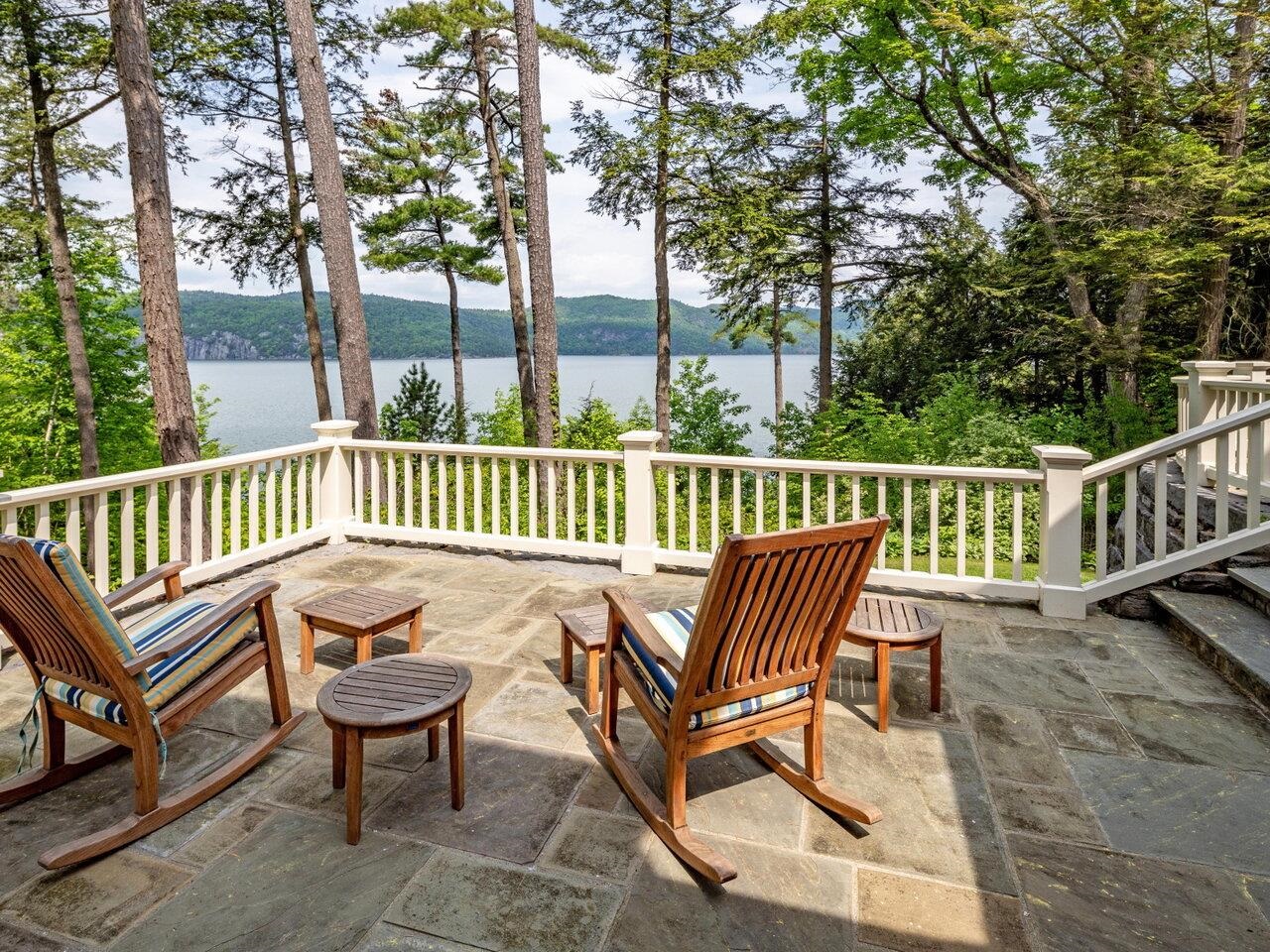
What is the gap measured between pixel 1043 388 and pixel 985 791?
1242cm

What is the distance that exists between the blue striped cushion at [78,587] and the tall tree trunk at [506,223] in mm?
11455

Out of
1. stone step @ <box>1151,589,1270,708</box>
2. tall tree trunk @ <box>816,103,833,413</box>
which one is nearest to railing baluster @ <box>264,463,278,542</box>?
stone step @ <box>1151,589,1270,708</box>

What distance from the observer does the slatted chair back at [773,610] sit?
1803 mm

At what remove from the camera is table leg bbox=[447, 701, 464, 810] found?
2135 millimetres

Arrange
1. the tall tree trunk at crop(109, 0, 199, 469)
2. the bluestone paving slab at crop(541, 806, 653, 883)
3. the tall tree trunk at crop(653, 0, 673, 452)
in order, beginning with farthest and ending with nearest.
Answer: the tall tree trunk at crop(653, 0, 673, 452) < the tall tree trunk at crop(109, 0, 199, 469) < the bluestone paving slab at crop(541, 806, 653, 883)

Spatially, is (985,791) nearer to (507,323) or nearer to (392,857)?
(392,857)

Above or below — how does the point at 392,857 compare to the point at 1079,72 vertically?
below

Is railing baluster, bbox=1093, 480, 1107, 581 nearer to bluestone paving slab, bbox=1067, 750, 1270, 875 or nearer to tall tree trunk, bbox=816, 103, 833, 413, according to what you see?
Answer: bluestone paving slab, bbox=1067, 750, 1270, 875

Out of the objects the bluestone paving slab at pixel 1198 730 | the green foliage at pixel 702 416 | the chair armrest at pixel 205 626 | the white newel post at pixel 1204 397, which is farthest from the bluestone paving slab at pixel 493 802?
the green foliage at pixel 702 416

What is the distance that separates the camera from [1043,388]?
12.7m

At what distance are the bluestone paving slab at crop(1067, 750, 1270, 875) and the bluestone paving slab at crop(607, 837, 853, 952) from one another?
0.91 meters

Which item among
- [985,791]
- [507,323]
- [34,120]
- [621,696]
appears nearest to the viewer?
[985,791]

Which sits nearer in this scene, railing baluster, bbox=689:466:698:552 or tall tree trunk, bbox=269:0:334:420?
railing baluster, bbox=689:466:698:552

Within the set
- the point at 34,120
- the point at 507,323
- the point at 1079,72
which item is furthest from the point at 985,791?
the point at 507,323
